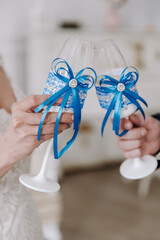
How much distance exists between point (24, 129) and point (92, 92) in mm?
2833

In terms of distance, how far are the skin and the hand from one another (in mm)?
255

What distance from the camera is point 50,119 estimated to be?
2.33 feet

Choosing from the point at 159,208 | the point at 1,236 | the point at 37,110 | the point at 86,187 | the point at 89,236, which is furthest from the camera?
the point at 86,187

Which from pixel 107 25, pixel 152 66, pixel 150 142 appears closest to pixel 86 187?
pixel 152 66

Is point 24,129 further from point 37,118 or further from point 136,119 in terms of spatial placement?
point 136,119

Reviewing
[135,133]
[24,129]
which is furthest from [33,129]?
[135,133]

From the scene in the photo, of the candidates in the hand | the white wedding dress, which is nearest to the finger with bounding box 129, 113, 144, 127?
the hand

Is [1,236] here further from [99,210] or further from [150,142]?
[99,210]

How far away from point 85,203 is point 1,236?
7.10ft

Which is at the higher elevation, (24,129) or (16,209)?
(24,129)

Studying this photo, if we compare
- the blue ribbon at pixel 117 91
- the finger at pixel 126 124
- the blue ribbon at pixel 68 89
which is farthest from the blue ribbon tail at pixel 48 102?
the finger at pixel 126 124

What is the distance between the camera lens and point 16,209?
0.84 m

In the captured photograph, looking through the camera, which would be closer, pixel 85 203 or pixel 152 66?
pixel 85 203

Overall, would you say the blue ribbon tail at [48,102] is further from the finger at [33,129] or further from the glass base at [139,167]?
the glass base at [139,167]
